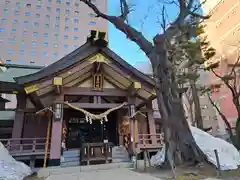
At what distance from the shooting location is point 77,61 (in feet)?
30.3

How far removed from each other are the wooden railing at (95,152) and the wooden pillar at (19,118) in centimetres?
383

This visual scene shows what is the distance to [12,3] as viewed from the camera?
45438 mm

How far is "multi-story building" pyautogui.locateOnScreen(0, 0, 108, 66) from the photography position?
43.0 metres

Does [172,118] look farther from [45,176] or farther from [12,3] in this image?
[12,3]

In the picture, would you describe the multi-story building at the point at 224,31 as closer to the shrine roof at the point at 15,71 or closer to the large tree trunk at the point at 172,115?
the large tree trunk at the point at 172,115

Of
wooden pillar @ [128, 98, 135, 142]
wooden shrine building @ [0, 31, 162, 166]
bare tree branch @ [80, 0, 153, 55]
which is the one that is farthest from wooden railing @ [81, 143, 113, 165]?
bare tree branch @ [80, 0, 153, 55]

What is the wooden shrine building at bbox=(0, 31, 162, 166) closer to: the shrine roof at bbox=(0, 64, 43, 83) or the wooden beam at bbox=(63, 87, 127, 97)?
the wooden beam at bbox=(63, 87, 127, 97)

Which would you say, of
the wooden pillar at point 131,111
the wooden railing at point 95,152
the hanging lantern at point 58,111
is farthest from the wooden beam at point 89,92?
the wooden railing at point 95,152

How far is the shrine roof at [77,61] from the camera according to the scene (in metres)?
8.68

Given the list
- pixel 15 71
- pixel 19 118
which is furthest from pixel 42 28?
pixel 19 118

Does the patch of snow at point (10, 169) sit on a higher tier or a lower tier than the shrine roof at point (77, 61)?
lower

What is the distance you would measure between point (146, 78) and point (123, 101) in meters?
1.83

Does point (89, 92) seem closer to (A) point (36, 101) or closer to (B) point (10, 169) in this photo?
(A) point (36, 101)

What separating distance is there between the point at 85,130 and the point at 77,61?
16.3 feet
